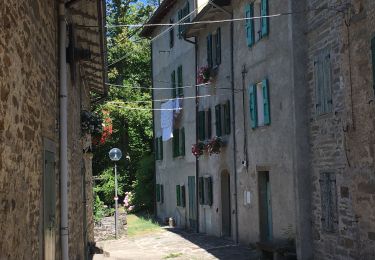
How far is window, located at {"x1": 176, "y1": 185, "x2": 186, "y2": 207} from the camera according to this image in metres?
24.6

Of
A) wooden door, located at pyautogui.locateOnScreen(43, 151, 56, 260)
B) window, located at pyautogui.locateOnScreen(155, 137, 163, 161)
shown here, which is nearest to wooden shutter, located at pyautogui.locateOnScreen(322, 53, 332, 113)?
wooden door, located at pyautogui.locateOnScreen(43, 151, 56, 260)

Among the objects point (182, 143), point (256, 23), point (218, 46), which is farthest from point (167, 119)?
point (256, 23)

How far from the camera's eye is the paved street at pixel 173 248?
50.9 ft

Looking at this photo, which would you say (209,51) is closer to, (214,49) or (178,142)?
(214,49)

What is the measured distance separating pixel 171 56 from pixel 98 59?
16.0 meters

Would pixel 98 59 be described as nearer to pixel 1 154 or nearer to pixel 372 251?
pixel 372 251

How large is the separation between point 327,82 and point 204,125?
9480 mm

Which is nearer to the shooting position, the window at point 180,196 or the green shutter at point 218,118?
the green shutter at point 218,118

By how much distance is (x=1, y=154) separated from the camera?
366 cm

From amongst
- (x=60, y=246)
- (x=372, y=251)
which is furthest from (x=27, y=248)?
(x=372, y=251)

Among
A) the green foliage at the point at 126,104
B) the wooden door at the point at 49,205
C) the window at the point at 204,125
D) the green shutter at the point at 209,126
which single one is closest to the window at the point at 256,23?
the green shutter at the point at 209,126

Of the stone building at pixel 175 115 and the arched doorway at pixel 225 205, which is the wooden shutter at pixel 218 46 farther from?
the arched doorway at pixel 225 205

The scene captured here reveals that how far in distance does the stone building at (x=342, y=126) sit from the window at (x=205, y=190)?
7.93 meters

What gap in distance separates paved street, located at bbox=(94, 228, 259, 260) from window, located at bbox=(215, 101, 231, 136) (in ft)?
11.9
